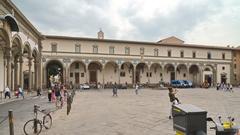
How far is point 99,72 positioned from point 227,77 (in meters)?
28.3

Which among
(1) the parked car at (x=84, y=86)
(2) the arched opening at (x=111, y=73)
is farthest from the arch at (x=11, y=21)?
(2) the arched opening at (x=111, y=73)

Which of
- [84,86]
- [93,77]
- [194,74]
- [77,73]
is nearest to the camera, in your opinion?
[84,86]

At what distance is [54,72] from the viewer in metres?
62.7

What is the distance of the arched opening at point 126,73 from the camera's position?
60.5 metres

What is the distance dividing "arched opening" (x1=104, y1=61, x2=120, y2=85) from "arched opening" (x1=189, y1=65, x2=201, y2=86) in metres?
16.4

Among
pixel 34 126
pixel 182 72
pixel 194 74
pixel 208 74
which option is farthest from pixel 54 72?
pixel 34 126

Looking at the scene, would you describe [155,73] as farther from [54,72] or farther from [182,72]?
[54,72]

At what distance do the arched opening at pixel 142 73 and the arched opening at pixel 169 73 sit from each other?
13.8 feet

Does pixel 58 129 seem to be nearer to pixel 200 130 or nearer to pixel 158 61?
pixel 200 130

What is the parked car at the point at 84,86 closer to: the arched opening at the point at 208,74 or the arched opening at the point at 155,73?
the arched opening at the point at 155,73

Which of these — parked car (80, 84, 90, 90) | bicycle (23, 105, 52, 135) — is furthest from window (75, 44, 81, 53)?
bicycle (23, 105, 52, 135)

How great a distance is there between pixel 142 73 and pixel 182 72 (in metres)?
9.45

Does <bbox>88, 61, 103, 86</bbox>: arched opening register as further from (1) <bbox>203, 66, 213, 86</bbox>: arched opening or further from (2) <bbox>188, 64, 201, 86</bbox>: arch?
(1) <bbox>203, 66, 213, 86</bbox>: arched opening

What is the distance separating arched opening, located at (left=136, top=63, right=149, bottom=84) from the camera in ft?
202
